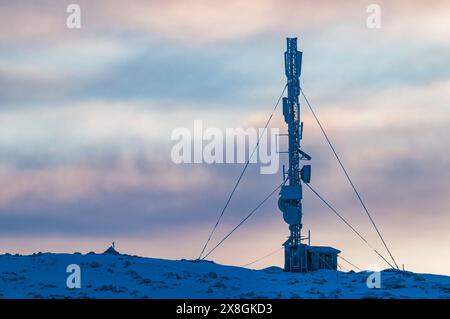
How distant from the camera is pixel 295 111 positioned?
252ft

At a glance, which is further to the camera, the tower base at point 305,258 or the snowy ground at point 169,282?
the tower base at point 305,258

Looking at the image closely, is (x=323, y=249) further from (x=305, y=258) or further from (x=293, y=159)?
(x=293, y=159)

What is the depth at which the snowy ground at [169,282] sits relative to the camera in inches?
2435

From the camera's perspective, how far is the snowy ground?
203 ft

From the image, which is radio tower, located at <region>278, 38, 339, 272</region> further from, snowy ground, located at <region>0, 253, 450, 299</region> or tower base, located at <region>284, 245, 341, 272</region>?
snowy ground, located at <region>0, 253, 450, 299</region>

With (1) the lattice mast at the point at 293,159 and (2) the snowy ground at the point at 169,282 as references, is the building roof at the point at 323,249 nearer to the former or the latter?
(1) the lattice mast at the point at 293,159

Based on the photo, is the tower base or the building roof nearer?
the tower base

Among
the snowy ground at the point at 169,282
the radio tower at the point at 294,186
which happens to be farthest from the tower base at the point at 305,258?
the snowy ground at the point at 169,282

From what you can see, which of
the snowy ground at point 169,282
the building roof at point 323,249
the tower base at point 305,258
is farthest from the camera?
the building roof at point 323,249

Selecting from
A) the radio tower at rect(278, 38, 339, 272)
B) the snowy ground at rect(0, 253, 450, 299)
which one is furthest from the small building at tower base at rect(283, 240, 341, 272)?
the snowy ground at rect(0, 253, 450, 299)

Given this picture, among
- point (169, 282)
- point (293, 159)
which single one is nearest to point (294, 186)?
point (293, 159)

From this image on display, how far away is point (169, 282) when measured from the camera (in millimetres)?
64188
